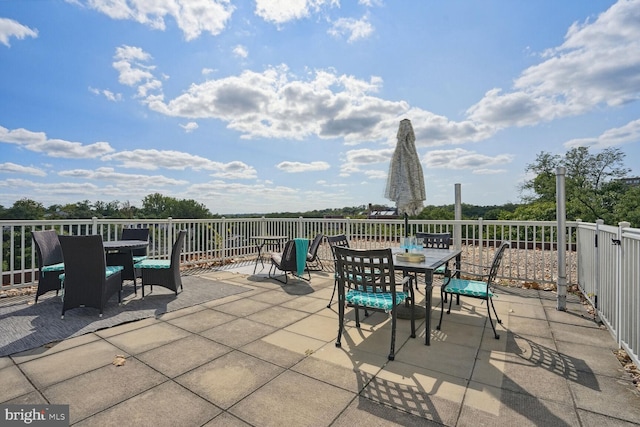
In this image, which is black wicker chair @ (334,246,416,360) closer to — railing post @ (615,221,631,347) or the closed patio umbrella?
the closed patio umbrella

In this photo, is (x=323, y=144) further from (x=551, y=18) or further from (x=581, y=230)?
(x=581, y=230)

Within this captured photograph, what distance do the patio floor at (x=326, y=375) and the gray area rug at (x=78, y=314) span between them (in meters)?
0.26

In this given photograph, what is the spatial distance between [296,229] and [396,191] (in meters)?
4.29

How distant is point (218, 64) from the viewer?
6633mm

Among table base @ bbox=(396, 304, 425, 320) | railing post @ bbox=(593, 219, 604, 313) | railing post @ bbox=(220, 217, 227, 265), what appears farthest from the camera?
railing post @ bbox=(220, 217, 227, 265)

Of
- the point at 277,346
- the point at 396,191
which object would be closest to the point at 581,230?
the point at 396,191

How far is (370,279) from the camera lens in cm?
269

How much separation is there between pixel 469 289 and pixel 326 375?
1.92 metres

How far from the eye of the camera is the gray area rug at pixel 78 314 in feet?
9.50

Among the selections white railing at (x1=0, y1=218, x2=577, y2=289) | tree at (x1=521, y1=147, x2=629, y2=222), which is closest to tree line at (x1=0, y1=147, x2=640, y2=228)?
tree at (x1=521, y1=147, x2=629, y2=222)

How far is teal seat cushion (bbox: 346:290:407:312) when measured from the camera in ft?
8.63

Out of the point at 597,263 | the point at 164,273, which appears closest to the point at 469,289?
the point at 597,263

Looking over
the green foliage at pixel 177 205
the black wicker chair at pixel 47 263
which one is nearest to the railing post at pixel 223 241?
the black wicker chair at pixel 47 263

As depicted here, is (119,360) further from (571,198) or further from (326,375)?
(571,198)
